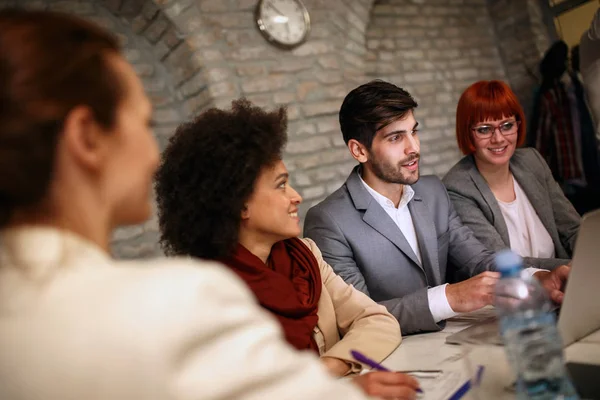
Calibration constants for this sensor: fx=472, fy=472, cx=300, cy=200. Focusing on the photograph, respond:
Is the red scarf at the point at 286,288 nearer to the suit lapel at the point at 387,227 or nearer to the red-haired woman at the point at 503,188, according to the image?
the suit lapel at the point at 387,227

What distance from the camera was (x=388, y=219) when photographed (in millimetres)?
1827

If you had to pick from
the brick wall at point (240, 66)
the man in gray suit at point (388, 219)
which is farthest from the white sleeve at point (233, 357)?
the brick wall at point (240, 66)

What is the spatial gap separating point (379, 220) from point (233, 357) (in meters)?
1.39

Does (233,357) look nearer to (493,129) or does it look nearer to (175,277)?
(175,277)

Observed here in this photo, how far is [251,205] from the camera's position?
1337 mm

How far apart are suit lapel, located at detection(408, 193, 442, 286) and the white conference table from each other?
1.42ft

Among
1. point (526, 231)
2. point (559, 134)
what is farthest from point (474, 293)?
point (559, 134)

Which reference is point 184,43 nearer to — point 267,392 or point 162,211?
point 162,211

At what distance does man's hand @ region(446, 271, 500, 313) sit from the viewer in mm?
1299

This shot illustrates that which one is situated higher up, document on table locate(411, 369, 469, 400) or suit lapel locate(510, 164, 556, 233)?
→ suit lapel locate(510, 164, 556, 233)

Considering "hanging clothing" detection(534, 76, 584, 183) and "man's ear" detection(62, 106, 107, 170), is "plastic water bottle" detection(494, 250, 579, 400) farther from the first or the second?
"hanging clothing" detection(534, 76, 584, 183)

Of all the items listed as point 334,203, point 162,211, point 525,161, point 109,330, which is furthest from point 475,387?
point 525,161

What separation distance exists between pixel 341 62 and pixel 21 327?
10.9 ft

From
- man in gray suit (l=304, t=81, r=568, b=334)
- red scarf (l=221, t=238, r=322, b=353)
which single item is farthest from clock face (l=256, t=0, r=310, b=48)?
red scarf (l=221, t=238, r=322, b=353)
